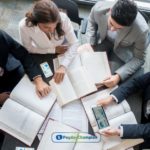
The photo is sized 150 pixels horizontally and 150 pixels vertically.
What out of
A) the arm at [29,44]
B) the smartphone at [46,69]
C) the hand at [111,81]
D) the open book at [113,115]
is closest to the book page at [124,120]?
the open book at [113,115]

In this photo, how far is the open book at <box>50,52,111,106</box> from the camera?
2262mm

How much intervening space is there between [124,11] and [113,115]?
68 cm

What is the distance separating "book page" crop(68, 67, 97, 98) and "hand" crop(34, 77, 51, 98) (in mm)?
183

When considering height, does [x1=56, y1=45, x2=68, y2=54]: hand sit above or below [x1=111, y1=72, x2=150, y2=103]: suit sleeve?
above

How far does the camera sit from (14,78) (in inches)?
102

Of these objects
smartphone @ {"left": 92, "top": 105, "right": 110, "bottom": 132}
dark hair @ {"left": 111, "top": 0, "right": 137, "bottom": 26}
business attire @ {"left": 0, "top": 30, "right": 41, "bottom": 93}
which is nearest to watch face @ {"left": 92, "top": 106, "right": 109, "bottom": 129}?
smartphone @ {"left": 92, "top": 105, "right": 110, "bottom": 132}

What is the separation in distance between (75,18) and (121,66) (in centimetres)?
62

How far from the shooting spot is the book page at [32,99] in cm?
218

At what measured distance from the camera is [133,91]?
7.54 ft

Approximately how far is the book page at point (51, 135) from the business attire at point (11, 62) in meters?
0.38

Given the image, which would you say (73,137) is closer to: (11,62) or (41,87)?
(41,87)

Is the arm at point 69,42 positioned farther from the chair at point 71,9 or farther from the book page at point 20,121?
the book page at point 20,121

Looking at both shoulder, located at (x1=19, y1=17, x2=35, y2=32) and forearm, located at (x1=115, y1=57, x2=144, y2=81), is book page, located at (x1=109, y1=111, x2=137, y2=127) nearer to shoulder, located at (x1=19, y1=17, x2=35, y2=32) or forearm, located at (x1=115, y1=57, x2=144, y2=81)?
forearm, located at (x1=115, y1=57, x2=144, y2=81)

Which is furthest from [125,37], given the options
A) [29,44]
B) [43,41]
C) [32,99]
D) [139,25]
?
[32,99]
